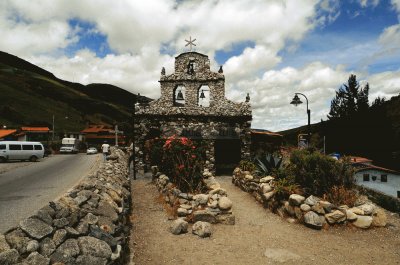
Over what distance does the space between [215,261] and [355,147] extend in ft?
117

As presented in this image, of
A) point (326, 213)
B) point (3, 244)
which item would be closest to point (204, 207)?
point (326, 213)

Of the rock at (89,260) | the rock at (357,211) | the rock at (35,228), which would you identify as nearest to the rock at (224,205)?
the rock at (357,211)

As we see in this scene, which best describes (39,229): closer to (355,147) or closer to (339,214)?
(339,214)

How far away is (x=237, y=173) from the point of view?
15.9 m

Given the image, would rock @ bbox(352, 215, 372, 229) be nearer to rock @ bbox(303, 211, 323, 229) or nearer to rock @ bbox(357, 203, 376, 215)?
rock @ bbox(357, 203, 376, 215)

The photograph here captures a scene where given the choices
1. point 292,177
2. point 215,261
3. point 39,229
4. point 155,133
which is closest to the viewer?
point 39,229

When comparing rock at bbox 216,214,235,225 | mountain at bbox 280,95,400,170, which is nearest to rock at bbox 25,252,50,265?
rock at bbox 216,214,235,225

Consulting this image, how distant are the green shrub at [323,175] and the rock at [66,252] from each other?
7786 millimetres

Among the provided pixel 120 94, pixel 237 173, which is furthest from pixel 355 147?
pixel 120 94

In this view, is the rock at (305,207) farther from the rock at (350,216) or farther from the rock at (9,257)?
the rock at (9,257)

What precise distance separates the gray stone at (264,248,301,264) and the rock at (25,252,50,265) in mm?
4594

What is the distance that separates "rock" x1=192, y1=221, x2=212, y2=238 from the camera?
776 centimetres

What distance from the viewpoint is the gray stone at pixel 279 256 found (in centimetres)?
643

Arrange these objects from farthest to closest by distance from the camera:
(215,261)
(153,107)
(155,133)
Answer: (153,107), (155,133), (215,261)
